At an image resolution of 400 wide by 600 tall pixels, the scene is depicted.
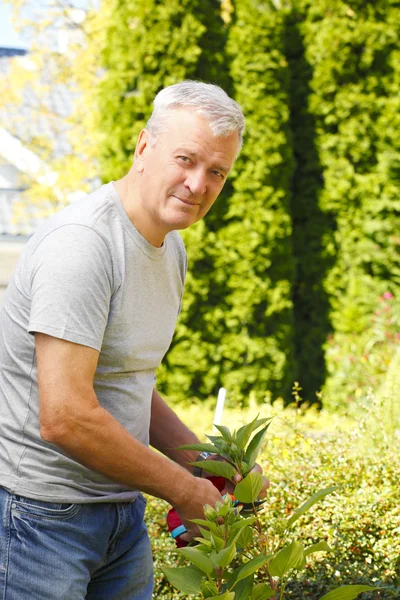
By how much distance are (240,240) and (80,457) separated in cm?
532

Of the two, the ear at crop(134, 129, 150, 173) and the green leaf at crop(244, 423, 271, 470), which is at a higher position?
the ear at crop(134, 129, 150, 173)

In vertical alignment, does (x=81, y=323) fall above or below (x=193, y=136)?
A: below

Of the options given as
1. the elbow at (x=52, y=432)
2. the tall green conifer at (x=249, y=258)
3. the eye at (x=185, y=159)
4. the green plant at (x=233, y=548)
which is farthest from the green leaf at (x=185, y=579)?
the tall green conifer at (x=249, y=258)

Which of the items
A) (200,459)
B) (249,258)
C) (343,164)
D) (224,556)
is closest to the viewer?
(224,556)

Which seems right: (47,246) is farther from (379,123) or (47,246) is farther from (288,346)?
(379,123)

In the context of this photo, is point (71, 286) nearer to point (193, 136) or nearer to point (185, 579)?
point (193, 136)

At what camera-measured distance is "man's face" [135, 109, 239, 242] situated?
67.7 inches

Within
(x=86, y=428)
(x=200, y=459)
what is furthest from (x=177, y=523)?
(x=86, y=428)

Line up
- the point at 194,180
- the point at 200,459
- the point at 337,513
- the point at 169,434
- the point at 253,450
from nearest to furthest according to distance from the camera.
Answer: the point at 253,450
the point at 194,180
the point at 200,459
the point at 169,434
the point at 337,513

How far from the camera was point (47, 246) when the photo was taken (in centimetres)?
158

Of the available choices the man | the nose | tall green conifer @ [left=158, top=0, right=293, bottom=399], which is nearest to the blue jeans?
the man

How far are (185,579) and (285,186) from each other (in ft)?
18.8

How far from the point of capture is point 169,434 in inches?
83.3

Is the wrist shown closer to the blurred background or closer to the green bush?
the green bush
